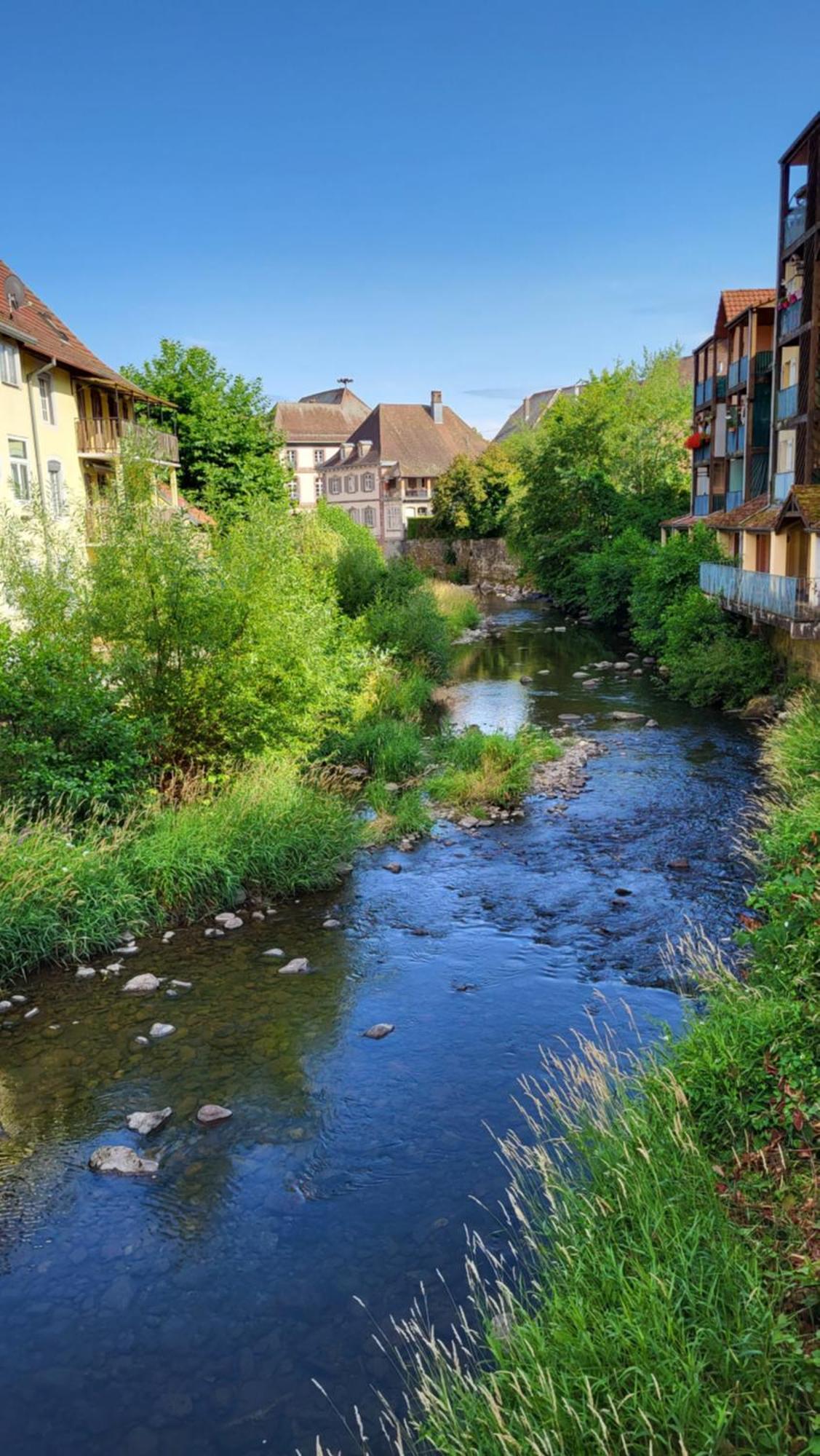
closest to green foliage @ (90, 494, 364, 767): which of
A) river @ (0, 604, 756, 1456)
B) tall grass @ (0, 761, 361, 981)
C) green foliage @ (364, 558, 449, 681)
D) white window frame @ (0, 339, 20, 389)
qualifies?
tall grass @ (0, 761, 361, 981)

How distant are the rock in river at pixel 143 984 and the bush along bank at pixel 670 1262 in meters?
4.53

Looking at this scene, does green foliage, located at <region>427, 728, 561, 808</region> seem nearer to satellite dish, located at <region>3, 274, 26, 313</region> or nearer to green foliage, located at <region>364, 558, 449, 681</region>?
green foliage, located at <region>364, 558, 449, 681</region>

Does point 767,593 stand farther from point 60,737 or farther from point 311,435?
point 311,435

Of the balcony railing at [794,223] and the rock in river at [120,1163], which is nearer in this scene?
the rock in river at [120,1163]

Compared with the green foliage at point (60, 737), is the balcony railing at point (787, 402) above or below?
above

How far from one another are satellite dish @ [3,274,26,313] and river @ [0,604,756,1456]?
2333cm

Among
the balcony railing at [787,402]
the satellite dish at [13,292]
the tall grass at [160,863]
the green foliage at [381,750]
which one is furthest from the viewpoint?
the satellite dish at [13,292]

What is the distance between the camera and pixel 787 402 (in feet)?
97.8

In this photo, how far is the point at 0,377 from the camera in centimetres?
2659

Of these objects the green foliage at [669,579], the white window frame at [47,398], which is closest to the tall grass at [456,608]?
the green foliage at [669,579]

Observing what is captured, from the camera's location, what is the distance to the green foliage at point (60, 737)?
43.4 feet

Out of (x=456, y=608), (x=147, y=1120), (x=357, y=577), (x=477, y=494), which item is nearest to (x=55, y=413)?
(x=357, y=577)

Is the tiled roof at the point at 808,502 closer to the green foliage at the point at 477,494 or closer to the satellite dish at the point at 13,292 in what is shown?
the satellite dish at the point at 13,292

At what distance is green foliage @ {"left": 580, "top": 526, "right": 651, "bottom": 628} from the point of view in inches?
1639
